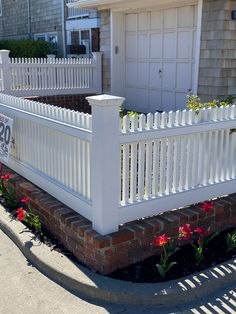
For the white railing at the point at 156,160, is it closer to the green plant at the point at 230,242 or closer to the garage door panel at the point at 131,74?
the green plant at the point at 230,242

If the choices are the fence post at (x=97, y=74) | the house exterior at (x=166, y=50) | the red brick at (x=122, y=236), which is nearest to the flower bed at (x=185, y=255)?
the red brick at (x=122, y=236)

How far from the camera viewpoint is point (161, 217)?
3695mm

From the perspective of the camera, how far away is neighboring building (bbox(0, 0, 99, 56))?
595 inches

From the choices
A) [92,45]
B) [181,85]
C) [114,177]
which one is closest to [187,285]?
[114,177]

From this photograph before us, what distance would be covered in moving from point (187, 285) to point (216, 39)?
5491mm

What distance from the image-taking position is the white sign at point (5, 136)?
17.3 feet

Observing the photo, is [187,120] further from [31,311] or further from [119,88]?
[119,88]

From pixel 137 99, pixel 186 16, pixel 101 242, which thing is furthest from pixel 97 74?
pixel 101 242

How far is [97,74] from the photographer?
1112cm

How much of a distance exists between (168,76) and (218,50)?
1.96 metres

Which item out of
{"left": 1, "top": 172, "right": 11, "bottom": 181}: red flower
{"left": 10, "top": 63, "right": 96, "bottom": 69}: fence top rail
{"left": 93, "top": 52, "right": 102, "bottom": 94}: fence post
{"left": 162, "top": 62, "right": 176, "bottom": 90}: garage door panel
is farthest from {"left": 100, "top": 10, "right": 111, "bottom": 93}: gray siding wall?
{"left": 1, "top": 172, "right": 11, "bottom": 181}: red flower

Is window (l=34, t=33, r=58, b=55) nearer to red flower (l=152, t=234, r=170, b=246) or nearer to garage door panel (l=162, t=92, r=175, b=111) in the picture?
garage door panel (l=162, t=92, r=175, b=111)

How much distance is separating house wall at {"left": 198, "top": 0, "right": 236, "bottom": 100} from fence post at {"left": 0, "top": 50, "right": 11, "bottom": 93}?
5039 millimetres

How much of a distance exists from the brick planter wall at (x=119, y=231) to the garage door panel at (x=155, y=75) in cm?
575
